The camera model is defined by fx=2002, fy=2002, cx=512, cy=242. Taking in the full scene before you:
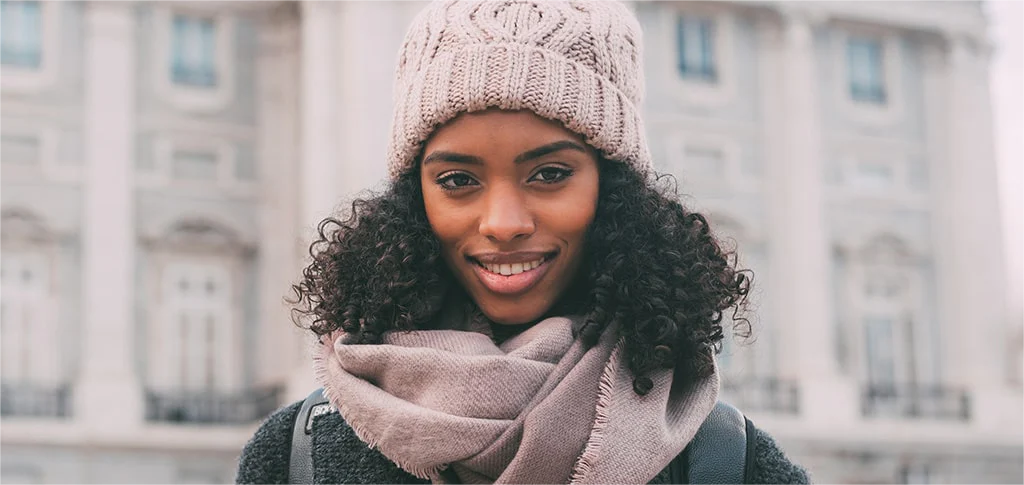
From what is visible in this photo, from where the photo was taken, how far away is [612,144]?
2395mm

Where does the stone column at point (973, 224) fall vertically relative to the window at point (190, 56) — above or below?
below

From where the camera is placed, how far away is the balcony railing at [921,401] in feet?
85.4

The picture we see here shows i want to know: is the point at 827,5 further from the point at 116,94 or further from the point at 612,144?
the point at 612,144

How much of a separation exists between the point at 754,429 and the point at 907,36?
25817 mm

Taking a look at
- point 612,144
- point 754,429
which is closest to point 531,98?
point 612,144

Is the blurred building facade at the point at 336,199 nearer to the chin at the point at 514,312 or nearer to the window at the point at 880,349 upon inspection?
the window at the point at 880,349

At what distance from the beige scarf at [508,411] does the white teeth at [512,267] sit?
0.09 m

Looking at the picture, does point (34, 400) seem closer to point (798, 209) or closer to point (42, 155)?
point (42, 155)

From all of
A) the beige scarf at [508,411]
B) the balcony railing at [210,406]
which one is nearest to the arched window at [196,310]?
the balcony railing at [210,406]

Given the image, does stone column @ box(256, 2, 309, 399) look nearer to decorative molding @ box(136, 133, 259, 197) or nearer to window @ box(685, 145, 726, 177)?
decorative molding @ box(136, 133, 259, 197)

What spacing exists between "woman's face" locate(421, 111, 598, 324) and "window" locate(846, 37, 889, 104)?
25350 millimetres

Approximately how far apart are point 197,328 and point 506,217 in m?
21.9

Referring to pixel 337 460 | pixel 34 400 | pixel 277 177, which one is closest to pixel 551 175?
pixel 337 460

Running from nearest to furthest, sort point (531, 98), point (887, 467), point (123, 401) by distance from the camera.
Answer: point (531, 98), point (123, 401), point (887, 467)
